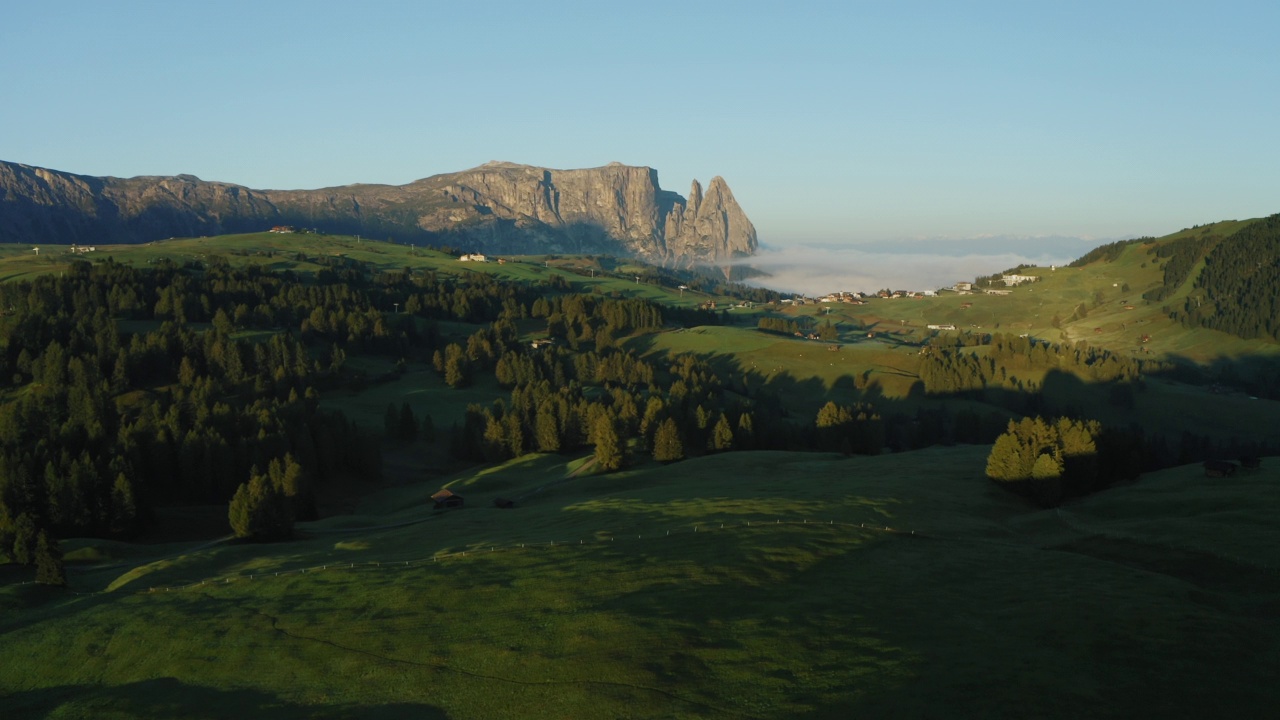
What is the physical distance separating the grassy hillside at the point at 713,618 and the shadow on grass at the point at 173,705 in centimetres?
18

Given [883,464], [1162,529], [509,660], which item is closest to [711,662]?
[509,660]

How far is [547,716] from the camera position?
33.3 meters

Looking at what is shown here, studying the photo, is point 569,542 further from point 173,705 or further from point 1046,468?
point 1046,468

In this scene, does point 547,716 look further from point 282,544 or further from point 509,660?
point 282,544

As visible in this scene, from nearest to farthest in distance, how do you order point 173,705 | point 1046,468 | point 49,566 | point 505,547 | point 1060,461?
point 173,705 → point 505,547 → point 49,566 → point 1046,468 → point 1060,461

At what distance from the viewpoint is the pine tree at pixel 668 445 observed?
4707 inches

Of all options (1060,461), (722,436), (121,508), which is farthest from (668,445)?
(121,508)

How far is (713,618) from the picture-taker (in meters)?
42.3

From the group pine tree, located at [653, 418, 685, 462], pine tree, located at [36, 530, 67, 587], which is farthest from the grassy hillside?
pine tree, located at [653, 418, 685, 462]

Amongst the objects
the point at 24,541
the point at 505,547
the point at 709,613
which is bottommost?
the point at 24,541

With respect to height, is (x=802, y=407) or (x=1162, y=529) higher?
(x=1162, y=529)

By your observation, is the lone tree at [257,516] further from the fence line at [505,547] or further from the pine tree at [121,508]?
the fence line at [505,547]

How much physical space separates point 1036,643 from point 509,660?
23.0 m

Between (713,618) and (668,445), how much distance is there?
7760 cm
